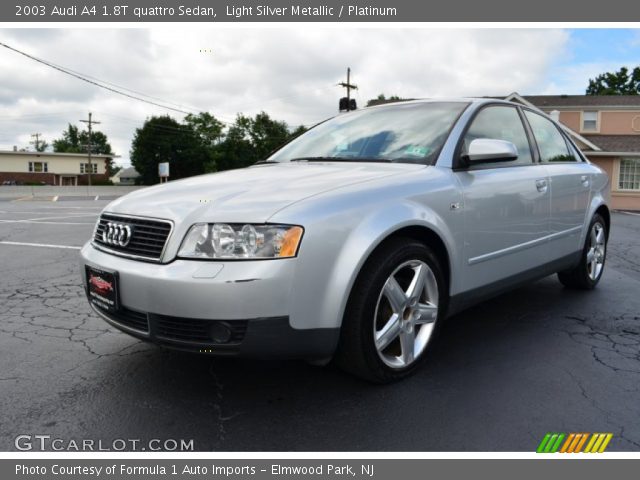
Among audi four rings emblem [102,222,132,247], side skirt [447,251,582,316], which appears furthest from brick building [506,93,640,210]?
audi four rings emblem [102,222,132,247]

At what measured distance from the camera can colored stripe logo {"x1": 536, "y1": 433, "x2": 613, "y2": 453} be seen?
2301 mm

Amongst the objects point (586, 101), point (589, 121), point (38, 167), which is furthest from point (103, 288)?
point (38, 167)

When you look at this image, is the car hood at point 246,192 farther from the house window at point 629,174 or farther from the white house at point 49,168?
the white house at point 49,168

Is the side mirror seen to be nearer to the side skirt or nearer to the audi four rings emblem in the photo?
the side skirt

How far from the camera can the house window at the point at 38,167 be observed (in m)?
62.5

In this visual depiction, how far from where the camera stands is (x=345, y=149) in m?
3.73

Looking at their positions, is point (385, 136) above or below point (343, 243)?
above

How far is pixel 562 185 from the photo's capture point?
14.0ft

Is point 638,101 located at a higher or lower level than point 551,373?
higher

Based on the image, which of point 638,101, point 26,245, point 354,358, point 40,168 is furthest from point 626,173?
point 40,168

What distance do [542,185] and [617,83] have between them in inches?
2717

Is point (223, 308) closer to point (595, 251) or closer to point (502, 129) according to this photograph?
point (502, 129)

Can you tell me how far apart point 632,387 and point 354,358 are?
1.50 meters
